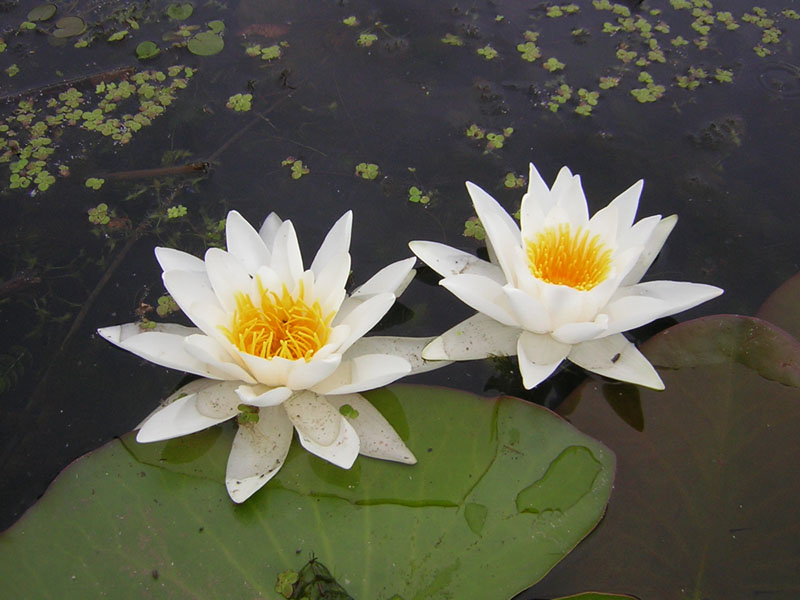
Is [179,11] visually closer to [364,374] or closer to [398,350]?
[398,350]

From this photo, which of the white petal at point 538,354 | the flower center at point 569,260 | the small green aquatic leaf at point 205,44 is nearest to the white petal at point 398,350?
the white petal at point 538,354

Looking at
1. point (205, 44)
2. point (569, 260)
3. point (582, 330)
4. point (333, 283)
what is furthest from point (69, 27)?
point (582, 330)

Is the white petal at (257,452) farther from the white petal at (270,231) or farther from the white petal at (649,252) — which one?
the white petal at (649,252)

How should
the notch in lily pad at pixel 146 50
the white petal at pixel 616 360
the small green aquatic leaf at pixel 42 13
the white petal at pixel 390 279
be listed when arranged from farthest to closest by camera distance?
1. the small green aquatic leaf at pixel 42 13
2. the notch in lily pad at pixel 146 50
3. the white petal at pixel 390 279
4. the white petal at pixel 616 360

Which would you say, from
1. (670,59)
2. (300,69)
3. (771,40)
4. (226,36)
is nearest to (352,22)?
(300,69)

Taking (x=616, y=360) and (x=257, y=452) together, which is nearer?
(x=257, y=452)

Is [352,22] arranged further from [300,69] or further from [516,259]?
[516,259]
